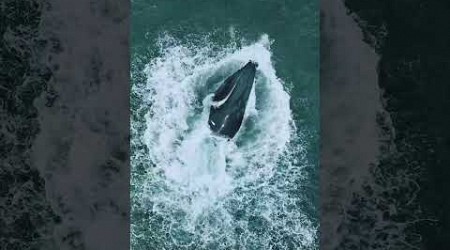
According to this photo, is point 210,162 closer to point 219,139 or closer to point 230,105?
point 219,139

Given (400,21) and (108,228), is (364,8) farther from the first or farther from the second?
(108,228)

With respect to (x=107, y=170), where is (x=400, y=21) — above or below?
above

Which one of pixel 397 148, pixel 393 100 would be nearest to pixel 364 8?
pixel 393 100
